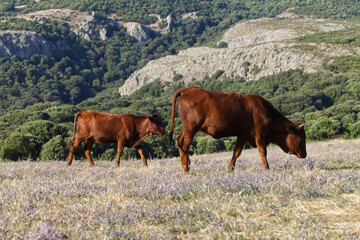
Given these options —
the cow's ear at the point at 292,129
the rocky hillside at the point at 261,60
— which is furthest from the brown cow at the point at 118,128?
the rocky hillside at the point at 261,60

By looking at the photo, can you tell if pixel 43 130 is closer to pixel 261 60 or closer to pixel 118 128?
pixel 118 128

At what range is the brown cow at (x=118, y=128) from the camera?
11.5m

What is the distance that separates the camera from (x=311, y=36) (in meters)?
162

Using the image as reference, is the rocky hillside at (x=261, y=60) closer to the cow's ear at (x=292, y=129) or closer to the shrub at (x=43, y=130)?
the shrub at (x=43, y=130)

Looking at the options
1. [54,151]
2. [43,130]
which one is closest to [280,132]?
[54,151]

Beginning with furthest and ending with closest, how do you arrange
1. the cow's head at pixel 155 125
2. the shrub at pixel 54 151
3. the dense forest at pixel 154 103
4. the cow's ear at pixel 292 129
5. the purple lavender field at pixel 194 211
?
the dense forest at pixel 154 103, the shrub at pixel 54 151, the cow's head at pixel 155 125, the cow's ear at pixel 292 129, the purple lavender field at pixel 194 211

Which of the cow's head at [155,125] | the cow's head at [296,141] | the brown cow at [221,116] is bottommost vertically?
the cow's head at [155,125]

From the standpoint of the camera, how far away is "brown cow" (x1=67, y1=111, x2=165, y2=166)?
37.8 feet

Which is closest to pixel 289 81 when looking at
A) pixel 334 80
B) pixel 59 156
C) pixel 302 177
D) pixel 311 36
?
pixel 334 80

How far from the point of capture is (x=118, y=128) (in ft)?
38.0

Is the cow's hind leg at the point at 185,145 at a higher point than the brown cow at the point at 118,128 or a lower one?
higher

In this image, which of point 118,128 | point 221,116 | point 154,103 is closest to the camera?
point 221,116

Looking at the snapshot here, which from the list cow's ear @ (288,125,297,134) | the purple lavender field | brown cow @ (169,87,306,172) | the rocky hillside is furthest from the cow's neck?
the rocky hillside

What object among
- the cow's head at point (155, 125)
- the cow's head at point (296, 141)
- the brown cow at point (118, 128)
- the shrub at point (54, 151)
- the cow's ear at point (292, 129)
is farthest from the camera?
the shrub at point (54, 151)
